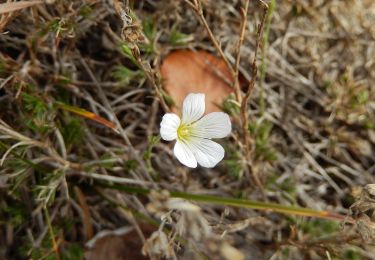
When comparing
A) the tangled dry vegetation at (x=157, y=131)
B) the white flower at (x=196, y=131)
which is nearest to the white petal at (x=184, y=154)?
the white flower at (x=196, y=131)

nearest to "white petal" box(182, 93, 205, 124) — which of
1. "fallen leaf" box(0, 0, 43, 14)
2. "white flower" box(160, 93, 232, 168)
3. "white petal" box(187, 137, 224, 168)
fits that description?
"white flower" box(160, 93, 232, 168)

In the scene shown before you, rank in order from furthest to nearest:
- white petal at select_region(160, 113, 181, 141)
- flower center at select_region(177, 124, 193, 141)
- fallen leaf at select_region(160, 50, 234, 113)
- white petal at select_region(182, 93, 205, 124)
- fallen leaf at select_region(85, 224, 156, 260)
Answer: fallen leaf at select_region(160, 50, 234, 113), fallen leaf at select_region(85, 224, 156, 260), flower center at select_region(177, 124, 193, 141), white petal at select_region(182, 93, 205, 124), white petal at select_region(160, 113, 181, 141)

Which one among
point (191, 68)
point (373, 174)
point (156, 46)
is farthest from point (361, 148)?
point (156, 46)

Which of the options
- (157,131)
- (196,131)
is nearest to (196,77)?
(157,131)

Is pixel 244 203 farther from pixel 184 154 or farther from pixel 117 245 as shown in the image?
pixel 117 245

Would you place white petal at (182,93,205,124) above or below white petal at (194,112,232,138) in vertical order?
above

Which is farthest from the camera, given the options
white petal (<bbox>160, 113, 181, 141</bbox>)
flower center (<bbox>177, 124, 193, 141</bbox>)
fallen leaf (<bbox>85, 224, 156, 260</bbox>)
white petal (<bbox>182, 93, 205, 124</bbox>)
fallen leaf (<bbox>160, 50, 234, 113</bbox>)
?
fallen leaf (<bbox>160, 50, 234, 113</bbox>)

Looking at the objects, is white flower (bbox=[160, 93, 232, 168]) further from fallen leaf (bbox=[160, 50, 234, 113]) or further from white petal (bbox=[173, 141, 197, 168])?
fallen leaf (bbox=[160, 50, 234, 113])

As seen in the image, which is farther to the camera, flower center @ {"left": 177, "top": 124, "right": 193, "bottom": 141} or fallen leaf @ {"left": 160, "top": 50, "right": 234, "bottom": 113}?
fallen leaf @ {"left": 160, "top": 50, "right": 234, "bottom": 113}
